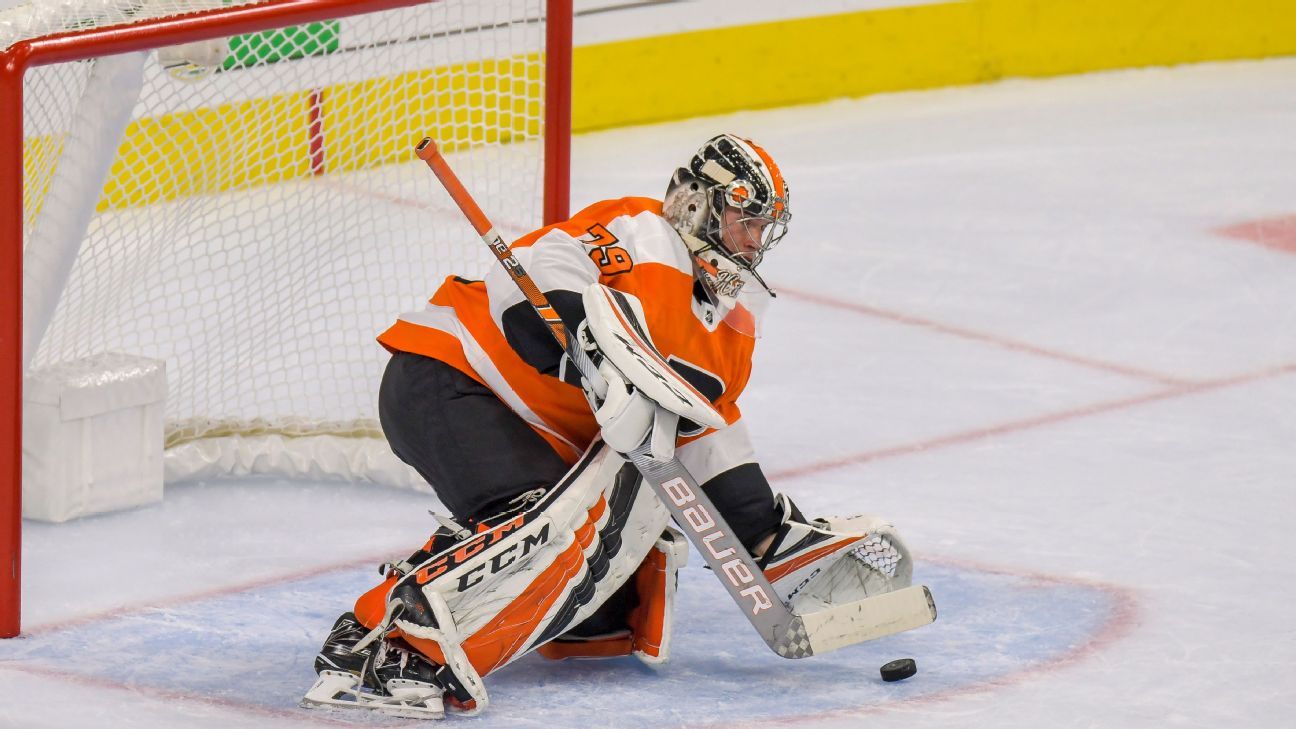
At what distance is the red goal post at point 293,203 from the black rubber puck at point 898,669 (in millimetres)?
1173

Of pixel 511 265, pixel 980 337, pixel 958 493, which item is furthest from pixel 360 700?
pixel 980 337

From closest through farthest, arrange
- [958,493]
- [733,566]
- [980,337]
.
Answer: [733,566] → [958,493] → [980,337]

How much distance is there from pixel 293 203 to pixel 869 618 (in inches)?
70.1

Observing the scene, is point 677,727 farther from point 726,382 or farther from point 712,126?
point 712,126

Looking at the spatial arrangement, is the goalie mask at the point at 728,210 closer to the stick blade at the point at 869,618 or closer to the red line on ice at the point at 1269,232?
the stick blade at the point at 869,618

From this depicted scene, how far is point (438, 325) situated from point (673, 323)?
35 centimetres

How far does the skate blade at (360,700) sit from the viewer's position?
2.74 meters

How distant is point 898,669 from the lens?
9.62 ft

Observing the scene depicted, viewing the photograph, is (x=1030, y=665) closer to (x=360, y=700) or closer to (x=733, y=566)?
(x=733, y=566)

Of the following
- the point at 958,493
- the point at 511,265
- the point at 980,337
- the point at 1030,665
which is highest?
the point at 511,265

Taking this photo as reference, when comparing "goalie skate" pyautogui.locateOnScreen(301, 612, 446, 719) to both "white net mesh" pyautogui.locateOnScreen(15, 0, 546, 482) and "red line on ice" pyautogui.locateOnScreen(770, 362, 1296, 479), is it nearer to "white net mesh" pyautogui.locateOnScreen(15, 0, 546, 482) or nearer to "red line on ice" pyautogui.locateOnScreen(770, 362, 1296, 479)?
"white net mesh" pyautogui.locateOnScreen(15, 0, 546, 482)

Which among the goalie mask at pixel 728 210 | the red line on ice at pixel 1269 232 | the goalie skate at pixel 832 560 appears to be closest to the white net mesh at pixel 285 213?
the goalie mask at pixel 728 210

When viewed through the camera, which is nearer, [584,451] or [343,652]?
[343,652]

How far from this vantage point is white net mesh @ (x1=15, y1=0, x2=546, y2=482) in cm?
386
